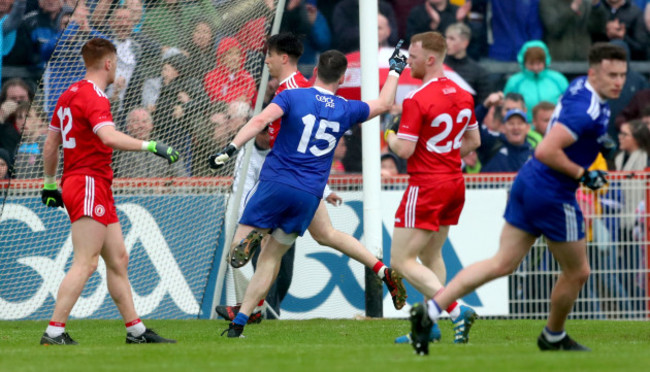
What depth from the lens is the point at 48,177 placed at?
8648mm

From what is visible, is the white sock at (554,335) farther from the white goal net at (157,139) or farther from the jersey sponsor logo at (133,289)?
the jersey sponsor logo at (133,289)

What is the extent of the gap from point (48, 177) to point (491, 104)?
274 inches

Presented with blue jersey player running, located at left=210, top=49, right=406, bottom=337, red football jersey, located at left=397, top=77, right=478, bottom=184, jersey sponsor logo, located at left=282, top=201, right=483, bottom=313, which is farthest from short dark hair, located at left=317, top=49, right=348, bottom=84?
jersey sponsor logo, located at left=282, top=201, right=483, bottom=313

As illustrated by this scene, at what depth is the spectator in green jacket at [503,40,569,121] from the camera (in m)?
14.4

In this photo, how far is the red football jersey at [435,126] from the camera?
8586 mm

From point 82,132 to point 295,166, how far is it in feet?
5.76

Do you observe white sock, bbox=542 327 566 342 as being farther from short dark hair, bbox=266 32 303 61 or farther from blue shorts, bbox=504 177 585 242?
short dark hair, bbox=266 32 303 61

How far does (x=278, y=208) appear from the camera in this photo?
29.1 feet

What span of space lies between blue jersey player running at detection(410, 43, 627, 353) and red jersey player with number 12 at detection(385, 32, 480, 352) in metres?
1.34

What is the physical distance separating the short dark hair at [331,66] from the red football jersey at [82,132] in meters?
1.81

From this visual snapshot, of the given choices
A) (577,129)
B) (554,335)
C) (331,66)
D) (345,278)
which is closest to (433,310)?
(554,335)

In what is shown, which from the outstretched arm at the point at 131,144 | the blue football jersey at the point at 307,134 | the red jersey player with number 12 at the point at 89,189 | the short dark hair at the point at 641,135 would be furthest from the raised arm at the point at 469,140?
the short dark hair at the point at 641,135

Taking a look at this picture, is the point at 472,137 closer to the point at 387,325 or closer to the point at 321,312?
the point at 387,325

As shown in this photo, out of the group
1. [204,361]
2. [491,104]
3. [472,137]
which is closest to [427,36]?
[472,137]
